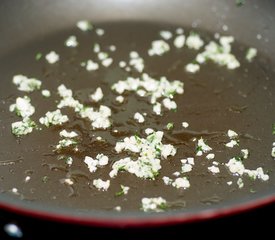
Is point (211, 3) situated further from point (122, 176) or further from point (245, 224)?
point (245, 224)

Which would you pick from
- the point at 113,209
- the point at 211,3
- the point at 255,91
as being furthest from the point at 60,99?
the point at 211,3

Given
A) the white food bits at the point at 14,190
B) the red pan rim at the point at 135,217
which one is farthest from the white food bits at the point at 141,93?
the red pan rim at the point at 135,217

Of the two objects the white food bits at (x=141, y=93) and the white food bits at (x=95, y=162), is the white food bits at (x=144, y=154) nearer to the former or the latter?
the white food bits at (x=95, y=162)

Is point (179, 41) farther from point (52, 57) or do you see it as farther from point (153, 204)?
point (153, 204)

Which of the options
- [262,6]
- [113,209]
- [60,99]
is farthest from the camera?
[262,6]

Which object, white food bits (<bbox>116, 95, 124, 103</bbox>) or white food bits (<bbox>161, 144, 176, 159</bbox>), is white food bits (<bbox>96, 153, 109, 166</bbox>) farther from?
white food bits (<bbox>116, 95, 124, 103</bbox>)

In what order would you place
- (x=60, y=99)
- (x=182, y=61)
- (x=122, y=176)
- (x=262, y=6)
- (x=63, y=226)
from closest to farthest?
(x=63, y=226)
(x=122, y=176)
(x=60, y=99)
(x=182, y=61)
(x=262, y=6)

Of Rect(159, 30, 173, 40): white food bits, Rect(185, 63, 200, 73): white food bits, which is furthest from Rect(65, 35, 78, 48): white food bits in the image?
Rect(185, 63, 200, 73): white food bits
